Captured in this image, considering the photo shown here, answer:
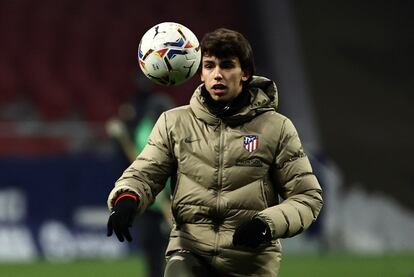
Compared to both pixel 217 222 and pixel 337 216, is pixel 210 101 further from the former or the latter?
pixel 337 216

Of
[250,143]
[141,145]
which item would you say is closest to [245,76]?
[250,143]

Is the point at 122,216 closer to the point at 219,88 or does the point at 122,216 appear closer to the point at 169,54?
the point at 219,88

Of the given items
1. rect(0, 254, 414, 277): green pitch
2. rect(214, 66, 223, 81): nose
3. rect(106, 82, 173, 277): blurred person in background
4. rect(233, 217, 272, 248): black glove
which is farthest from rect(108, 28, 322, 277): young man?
rect(0, 254, 414, 277): green pitch

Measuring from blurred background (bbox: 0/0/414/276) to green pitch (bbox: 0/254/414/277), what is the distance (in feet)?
0.09

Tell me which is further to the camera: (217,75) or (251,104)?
(251,104)

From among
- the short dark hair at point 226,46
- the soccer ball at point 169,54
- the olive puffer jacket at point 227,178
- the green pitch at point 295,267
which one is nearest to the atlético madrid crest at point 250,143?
the olive puffer jacket at point 227,178

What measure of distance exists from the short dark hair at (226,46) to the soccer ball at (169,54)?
209mm

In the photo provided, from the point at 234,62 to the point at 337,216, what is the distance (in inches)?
420

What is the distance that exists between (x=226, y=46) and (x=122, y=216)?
1023mm

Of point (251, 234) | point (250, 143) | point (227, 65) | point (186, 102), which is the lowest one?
point (186, 102)

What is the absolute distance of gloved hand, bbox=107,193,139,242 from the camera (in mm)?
5340

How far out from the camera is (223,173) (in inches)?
219

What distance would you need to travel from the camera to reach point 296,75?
21.4 meters

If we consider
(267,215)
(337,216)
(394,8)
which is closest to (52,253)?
(337,216)
